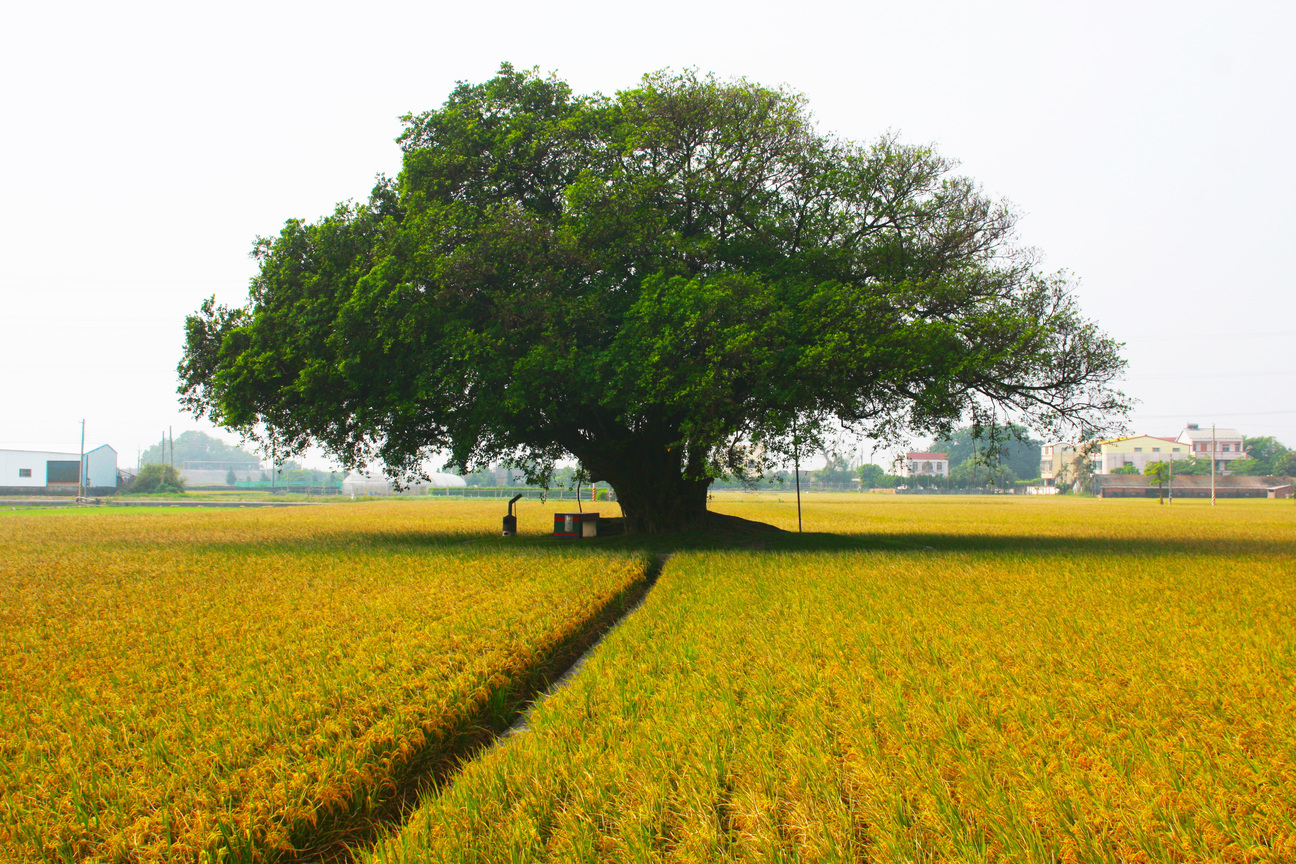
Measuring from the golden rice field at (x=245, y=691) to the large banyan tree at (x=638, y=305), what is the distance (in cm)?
693

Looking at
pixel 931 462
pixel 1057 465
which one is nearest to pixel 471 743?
pixel 1057 465

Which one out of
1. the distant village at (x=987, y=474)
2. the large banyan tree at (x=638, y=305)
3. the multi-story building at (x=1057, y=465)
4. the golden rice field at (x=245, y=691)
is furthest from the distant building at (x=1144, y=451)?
the golden rice field at (x=245, y=691)

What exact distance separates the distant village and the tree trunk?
1805 inches

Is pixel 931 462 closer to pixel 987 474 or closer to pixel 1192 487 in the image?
pixel 987 474

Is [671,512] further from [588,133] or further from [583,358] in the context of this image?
[588,133]

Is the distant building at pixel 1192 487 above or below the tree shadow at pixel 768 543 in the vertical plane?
below

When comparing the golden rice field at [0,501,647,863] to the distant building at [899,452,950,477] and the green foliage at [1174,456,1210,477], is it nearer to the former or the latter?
the green foliage at [1174,456,1210,477]

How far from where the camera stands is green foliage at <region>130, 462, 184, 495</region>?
9131 centimetres

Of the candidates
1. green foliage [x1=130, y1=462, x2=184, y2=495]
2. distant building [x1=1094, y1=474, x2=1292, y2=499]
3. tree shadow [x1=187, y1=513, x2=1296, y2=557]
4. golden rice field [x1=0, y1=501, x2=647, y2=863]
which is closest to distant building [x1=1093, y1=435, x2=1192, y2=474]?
distant building [x1=1094, y1=474, x2=1292, y2=499]

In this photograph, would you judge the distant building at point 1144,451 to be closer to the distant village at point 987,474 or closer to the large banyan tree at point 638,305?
the distant village at point 987,474

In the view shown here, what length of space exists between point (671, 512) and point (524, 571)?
33.9 feet

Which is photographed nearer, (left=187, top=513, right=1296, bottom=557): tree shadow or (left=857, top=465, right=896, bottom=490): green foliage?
(left=187, top=513, right=1296, bottom=557): tree shadow

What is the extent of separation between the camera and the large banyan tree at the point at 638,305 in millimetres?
18953

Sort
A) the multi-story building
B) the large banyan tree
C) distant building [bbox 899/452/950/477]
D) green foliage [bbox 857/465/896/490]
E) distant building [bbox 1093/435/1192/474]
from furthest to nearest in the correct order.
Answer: distant building [bbox 899/452/950/477] < green foliage [bbox 857/465/896/490] < distant building [bbox 1093/435/1192/474] < the multi-story building < the large banyan tree
